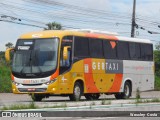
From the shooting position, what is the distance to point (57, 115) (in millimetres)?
16344

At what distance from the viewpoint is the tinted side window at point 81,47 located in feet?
93.6

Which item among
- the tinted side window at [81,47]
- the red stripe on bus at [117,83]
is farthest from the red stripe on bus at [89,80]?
the red stripe on bus at [117,83]

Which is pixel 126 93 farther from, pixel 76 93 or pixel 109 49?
pixel 76 93

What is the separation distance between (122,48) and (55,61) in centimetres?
636

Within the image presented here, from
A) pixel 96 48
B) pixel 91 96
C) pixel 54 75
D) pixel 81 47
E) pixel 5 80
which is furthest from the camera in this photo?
pixel 5 80

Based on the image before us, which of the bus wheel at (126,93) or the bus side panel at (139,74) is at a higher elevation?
the bus side panel at (139,74)

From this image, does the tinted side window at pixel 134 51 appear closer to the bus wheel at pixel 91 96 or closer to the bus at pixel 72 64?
the bus at pixel 72 64

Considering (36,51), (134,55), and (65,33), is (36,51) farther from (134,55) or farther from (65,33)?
(134,55)

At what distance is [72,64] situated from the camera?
2809 centimetres

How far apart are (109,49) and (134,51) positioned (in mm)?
2522

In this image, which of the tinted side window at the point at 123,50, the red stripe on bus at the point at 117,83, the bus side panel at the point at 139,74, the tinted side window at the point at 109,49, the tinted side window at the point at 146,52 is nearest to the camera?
the tinted side window at the point at 109,49

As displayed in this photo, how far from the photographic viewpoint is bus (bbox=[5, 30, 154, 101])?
A: 27.5 meters

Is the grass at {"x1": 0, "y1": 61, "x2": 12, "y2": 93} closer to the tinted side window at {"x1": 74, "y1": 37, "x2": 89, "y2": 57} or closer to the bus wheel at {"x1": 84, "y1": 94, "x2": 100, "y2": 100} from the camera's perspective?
the bus wheel at {"x1": 84, "y1": 94, "x2": 100, "y2": 100}

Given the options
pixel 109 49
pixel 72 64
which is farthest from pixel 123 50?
pixel 72 64
